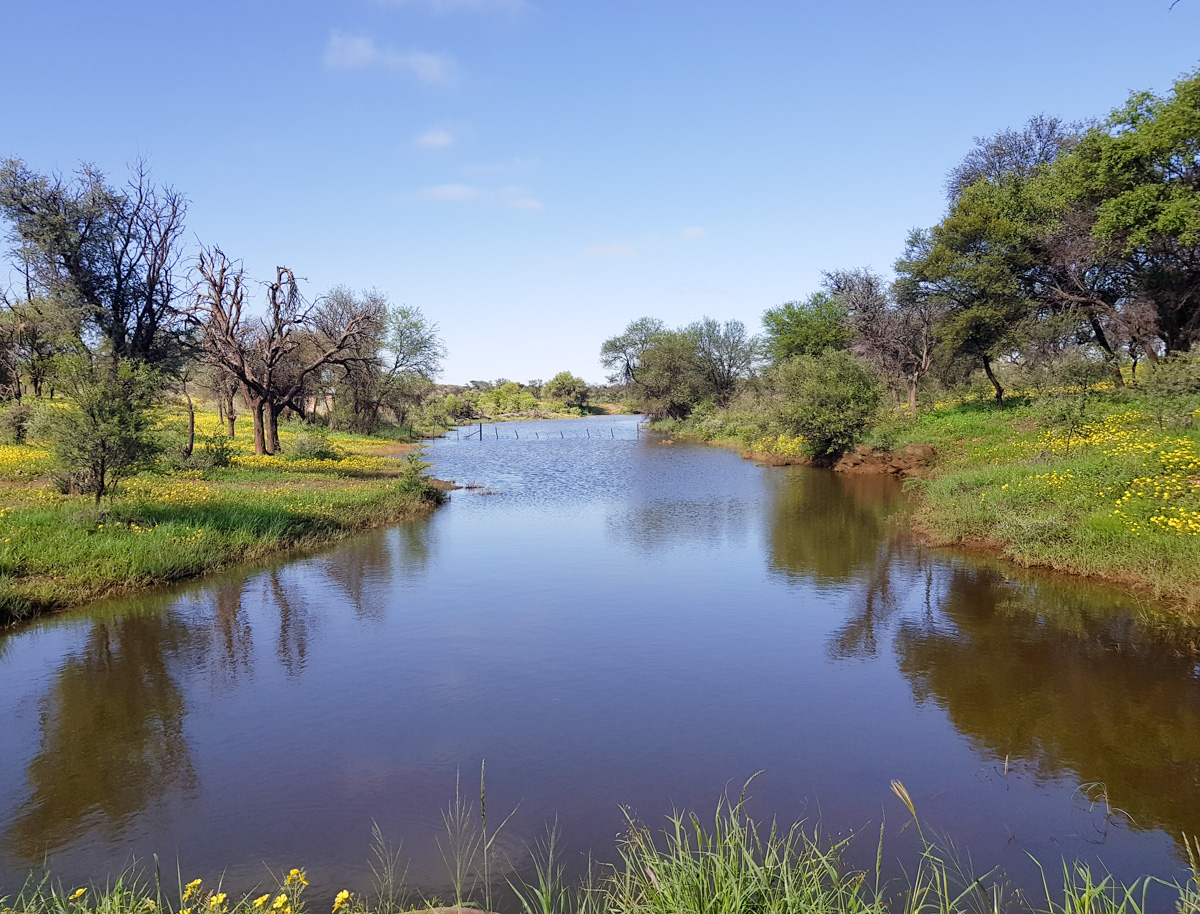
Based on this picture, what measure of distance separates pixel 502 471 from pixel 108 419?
A: 22535 millimetres

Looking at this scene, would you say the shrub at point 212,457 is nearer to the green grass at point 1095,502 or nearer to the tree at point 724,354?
the green grass at point 1095,502

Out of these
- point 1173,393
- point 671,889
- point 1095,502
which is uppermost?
point 1173,393

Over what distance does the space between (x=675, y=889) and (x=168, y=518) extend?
14.8 meters

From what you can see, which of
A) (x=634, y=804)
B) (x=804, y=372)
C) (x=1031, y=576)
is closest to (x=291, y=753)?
(x=634, y=804)

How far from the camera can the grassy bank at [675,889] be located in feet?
13.0

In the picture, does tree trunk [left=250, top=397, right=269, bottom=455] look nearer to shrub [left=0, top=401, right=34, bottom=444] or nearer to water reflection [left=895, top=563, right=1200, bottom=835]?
shrub [left=0, top=401, right=34, bottom=444]

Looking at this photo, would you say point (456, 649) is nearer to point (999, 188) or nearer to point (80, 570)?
point (80, 570)

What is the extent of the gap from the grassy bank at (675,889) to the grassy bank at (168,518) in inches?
339

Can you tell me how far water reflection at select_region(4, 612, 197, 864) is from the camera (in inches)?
241

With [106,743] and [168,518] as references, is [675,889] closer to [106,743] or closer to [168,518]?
[106,743]

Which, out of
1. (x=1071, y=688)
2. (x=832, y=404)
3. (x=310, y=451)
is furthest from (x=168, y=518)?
(x=832, y=404)

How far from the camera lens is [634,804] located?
6.40 meters

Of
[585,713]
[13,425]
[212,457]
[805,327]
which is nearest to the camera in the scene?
[585,713]

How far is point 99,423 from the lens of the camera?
45.1 ft
